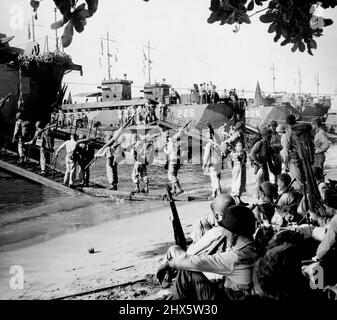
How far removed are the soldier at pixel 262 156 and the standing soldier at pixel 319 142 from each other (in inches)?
25.3

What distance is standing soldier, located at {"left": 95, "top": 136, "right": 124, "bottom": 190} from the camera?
538 cm

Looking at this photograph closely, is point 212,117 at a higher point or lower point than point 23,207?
higher

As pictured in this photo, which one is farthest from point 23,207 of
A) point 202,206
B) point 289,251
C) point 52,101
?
point 289,251

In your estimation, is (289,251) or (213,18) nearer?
(289,251)

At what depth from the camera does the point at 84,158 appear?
5.48 metres

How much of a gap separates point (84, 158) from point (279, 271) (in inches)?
153

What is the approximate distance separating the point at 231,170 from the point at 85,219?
2002mm

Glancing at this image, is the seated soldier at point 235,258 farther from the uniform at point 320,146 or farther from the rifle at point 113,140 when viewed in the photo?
the rifle at point 113,140

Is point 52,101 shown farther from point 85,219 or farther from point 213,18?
point 213,18

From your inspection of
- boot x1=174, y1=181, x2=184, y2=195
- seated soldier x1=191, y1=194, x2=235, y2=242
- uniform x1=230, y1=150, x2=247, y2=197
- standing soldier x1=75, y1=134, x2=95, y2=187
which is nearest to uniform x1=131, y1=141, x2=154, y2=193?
boot x1=174, y1=181, x2=184, y2=195

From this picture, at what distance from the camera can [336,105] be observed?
4652 mm

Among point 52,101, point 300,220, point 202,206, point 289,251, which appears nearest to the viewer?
point 289,251

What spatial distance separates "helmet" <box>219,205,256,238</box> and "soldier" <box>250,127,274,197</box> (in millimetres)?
2714

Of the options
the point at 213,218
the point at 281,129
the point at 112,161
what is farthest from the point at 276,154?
the point at 112,161
